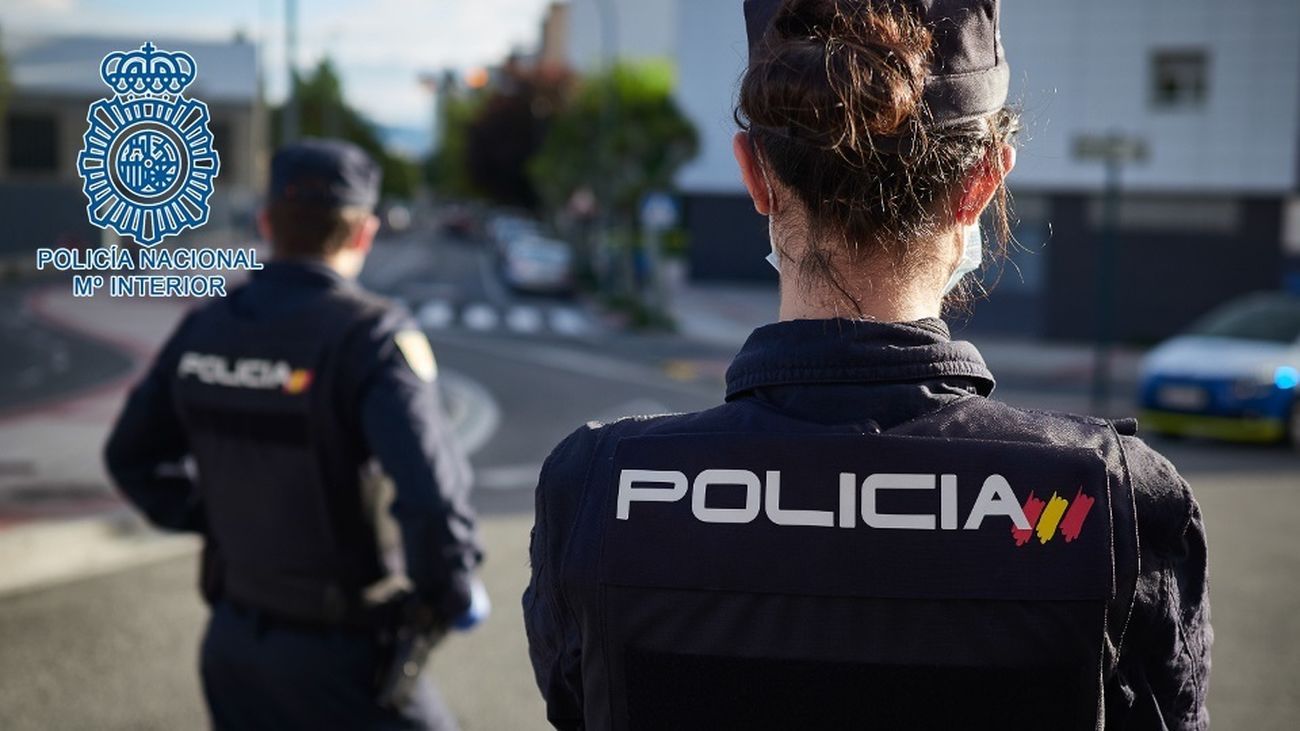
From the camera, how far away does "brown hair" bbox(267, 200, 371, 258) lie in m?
3.27

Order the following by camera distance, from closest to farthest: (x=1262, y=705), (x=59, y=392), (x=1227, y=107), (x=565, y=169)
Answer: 1. (x=1262, y=705)
2. (x=59, y=392)
3. (x=1227, y=107)
4. (x=565, y=169)

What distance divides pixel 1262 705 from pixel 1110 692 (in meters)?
4.64

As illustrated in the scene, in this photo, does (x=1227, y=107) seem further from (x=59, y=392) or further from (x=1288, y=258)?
(x=59, y=392)

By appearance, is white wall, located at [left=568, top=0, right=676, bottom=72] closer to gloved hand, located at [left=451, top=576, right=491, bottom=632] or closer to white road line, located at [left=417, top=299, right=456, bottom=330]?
white road line, located at [left=417, top=299, right=456, bottom=330]

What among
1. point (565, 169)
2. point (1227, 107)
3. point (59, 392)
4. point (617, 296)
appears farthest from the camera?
point (565, 169)

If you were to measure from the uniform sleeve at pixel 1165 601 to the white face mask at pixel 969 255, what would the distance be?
278 millimetres

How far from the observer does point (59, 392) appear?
26.2 feet

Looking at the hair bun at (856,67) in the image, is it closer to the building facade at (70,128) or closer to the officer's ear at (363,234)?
the building facade at (70,128)

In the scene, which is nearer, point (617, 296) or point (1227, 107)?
point (1227, 107)

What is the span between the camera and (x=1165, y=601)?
Result: 1447 millimetres

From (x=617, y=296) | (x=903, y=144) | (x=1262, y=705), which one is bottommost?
(x=617, y=296)

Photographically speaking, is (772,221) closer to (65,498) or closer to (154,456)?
(154,456)

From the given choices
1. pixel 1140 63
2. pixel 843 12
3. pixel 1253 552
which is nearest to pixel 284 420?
pixel 843 12

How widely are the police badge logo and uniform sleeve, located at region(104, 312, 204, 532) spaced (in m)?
0.91
